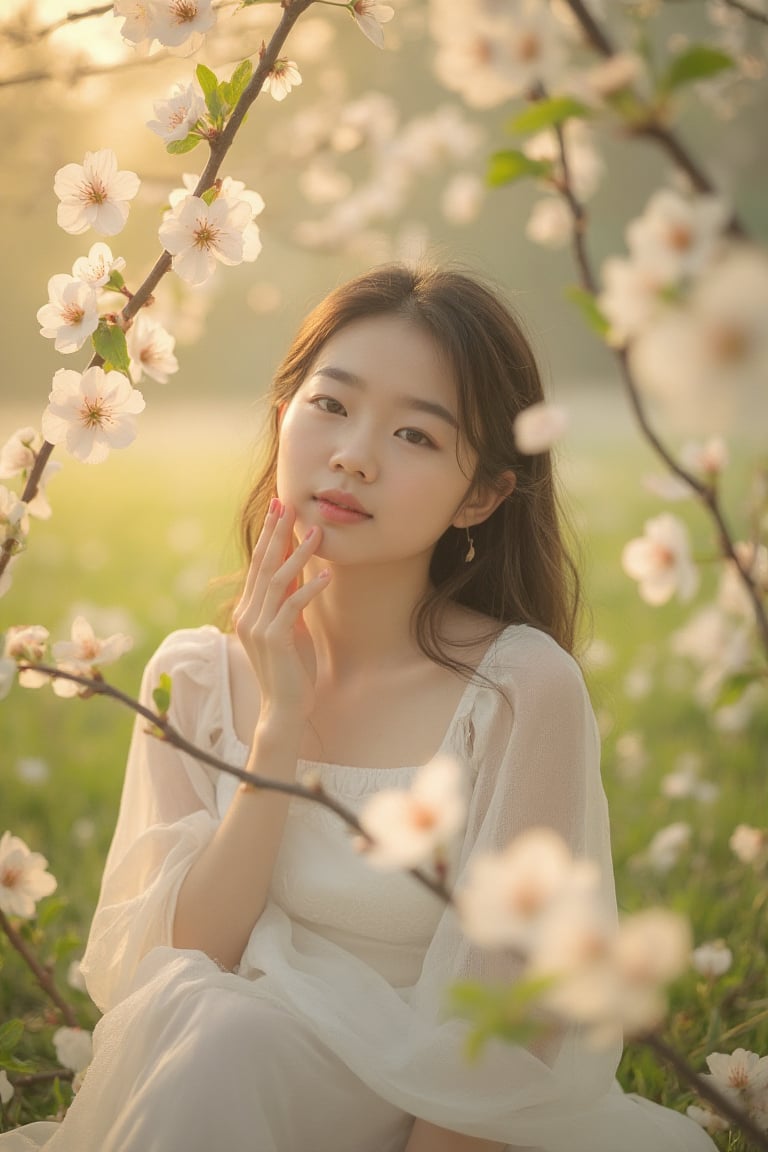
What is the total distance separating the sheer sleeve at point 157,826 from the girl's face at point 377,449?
402mm

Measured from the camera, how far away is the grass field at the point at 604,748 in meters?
2.13

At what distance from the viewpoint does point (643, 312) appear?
70 cm

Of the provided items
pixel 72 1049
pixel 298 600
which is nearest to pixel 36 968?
pixel 72 1049

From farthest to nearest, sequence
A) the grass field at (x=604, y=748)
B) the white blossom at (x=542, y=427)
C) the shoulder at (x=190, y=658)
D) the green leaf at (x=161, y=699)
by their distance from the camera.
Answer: the grass field at (x=604, y=748)
the shoulder at (x=190, y=658)
the green leaf at (x=161, y=699)
the white blossom at (x=542, y=427)

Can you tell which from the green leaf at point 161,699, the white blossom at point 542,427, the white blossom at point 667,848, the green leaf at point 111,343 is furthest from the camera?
the white blossom at point 667,848

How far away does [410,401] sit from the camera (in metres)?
1.66

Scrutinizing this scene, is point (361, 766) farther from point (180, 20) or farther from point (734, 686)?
point (180, 20)

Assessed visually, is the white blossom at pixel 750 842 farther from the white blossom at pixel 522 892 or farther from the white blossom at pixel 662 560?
the white blossom at pixel 522 892

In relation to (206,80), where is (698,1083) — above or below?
below

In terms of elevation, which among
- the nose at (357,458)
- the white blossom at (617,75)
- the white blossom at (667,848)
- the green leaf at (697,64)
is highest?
the green leaf at (697,64)

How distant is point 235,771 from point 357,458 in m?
0.71

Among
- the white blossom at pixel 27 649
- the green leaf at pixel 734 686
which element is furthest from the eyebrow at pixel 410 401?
the green leaf at pixel 734 686

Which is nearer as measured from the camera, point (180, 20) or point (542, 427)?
point (542, 427)

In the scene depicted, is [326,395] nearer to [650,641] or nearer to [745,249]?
[745,249]
